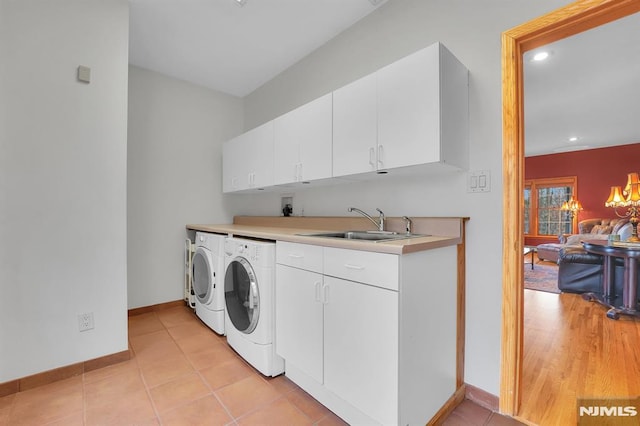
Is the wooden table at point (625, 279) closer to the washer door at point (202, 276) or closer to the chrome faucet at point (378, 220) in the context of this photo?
the chrome faucet at point (378, 220)

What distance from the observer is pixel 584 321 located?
2682 mm

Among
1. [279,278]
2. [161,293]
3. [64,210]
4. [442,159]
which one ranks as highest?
[442,159]

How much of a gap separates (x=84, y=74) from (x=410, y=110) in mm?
2124

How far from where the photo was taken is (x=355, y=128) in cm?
174

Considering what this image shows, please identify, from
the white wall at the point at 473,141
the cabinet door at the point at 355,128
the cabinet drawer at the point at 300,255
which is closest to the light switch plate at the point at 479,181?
the white wall at the point at 473,141

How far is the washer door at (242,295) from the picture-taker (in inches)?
70.9

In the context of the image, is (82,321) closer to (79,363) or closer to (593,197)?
(79,363)

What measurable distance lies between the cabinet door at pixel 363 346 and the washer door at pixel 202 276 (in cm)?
140

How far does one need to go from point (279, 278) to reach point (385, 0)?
2.06 metres

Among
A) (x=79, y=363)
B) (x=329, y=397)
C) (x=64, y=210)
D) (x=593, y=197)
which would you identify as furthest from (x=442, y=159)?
(x=593, y=197)

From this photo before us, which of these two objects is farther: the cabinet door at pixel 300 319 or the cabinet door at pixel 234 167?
the cabinet door at pixel 234 167

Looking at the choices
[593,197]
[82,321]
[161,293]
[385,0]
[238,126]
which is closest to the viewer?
[82,321]

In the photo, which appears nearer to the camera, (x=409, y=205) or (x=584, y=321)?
(x=409, y=205)

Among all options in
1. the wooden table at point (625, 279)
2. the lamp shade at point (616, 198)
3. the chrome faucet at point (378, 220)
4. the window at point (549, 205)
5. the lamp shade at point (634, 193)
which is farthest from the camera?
the window at point (549, 205)
